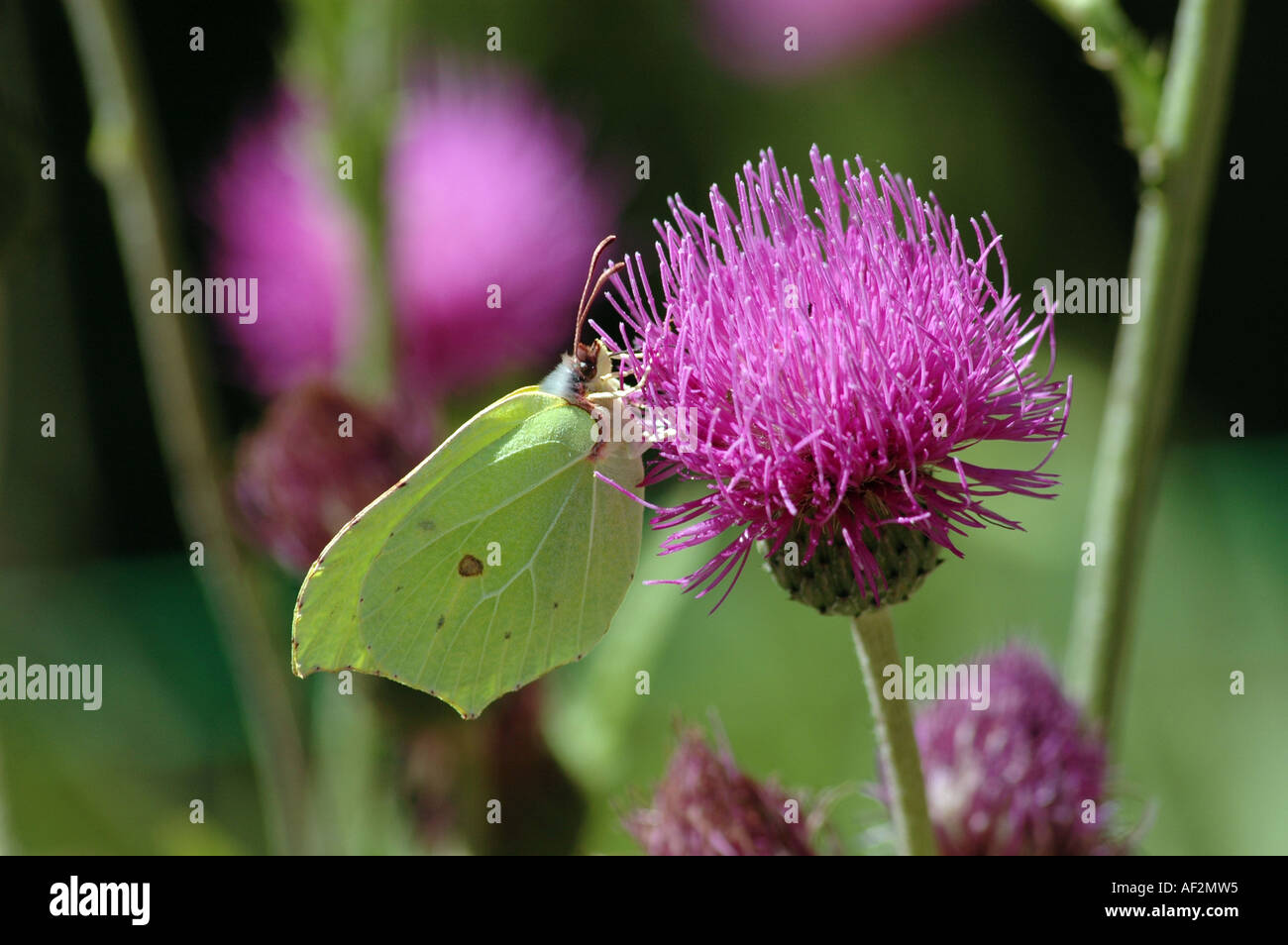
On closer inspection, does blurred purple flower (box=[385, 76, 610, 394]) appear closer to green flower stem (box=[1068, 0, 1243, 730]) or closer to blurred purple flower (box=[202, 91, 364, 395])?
blurred purple flower (box=[202, 91, 364, 395])

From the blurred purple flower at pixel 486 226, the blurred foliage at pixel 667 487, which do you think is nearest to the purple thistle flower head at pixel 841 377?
the blurred foliage at pixel 667 487

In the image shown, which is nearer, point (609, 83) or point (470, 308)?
point (470, 308)

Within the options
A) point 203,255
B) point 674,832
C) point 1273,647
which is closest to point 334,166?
point 674,832

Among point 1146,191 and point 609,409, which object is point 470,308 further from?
point 1146,191

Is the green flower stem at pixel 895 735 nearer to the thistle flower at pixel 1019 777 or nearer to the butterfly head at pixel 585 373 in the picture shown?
the thistle flower at pixel 1019 777

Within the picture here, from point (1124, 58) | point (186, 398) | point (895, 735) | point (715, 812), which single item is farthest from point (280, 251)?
point (895, 735)

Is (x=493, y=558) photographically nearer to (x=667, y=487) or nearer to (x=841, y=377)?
(x=841, y=377)

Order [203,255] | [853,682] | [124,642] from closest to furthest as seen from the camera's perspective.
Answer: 1. [853,682]
2. [124,642]
3. [203,255]
